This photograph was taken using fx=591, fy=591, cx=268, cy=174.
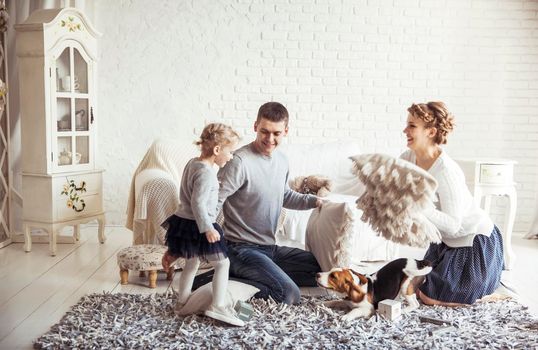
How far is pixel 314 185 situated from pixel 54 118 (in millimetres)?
1953

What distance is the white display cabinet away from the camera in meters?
4.15

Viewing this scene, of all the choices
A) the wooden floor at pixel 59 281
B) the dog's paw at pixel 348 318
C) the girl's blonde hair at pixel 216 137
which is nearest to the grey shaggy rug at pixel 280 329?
the dog's paw at pixel 348 318

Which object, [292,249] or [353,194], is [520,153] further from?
[292,249]

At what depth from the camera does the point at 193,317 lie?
106 inches

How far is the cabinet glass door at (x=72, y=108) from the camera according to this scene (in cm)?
427

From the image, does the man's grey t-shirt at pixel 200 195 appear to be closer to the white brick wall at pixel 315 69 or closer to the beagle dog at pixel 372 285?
the beagle dog at pixel 372 285

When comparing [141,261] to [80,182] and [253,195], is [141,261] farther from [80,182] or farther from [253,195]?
[80,182]

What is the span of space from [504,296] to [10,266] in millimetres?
2966

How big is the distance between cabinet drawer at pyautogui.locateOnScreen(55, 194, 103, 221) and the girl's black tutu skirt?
1.84m

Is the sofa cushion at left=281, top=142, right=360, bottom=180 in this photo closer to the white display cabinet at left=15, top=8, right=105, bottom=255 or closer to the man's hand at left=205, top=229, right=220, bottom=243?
the white display cabinet at left=15, top=8, right=105, bottom=255

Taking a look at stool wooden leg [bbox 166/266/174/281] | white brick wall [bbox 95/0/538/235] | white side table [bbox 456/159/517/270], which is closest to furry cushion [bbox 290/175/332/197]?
stool wooden leg [bbox 166/266/174/281]

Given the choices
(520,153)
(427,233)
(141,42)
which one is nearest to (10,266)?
(141,42)

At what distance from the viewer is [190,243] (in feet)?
8.59

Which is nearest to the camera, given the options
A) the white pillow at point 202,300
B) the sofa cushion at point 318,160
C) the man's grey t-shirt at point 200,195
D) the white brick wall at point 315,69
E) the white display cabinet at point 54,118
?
the man's grey t-shirt at point 200,195
